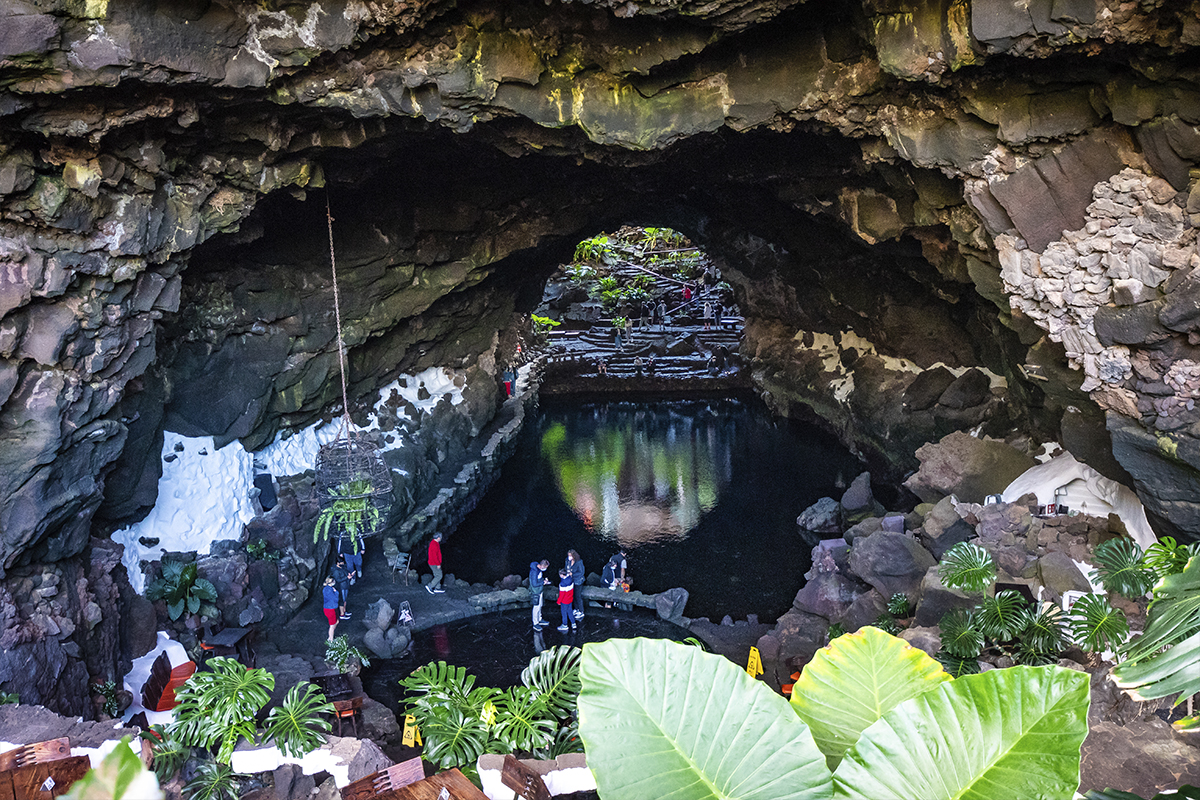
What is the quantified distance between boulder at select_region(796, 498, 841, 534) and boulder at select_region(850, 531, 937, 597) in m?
3.20

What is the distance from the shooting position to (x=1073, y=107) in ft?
26.6

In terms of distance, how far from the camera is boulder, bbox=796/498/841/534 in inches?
568

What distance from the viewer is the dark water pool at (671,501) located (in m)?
13.0

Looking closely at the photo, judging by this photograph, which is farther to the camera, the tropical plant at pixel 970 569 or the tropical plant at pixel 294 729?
the tropical plant at pixel 970 569

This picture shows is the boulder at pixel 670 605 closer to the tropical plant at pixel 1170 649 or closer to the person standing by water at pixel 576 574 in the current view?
the person standing by water at pixel 576 574

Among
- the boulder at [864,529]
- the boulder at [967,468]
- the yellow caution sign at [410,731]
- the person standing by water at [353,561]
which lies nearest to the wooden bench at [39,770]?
the yellow caution sign at [410,731]

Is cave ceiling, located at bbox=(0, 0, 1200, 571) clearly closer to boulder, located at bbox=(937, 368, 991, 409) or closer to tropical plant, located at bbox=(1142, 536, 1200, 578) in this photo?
tropical plant, located at bbox=(1142, 536, 1200, 578)

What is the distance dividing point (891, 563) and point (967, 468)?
11.4 feet

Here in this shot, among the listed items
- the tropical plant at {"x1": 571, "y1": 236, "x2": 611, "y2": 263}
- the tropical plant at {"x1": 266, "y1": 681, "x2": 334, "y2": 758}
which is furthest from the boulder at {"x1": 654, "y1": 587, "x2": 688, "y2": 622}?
the tropical plant at {"x1": 571, "y1": 236, "x2": 611, "y2": 263}

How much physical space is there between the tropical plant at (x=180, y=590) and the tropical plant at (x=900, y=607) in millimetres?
9000

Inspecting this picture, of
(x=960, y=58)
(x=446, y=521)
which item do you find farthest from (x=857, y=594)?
(x=446, y=521)

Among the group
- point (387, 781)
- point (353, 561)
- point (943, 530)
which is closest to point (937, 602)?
point (943, 530)

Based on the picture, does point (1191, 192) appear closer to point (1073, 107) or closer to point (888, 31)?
point (1073, 107)

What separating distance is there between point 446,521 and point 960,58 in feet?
38.3
